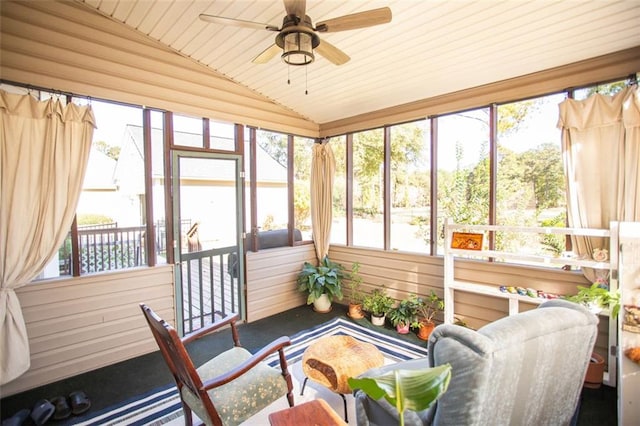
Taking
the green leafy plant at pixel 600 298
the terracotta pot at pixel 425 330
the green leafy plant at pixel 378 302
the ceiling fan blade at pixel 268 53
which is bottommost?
the terracotta pot at pixel 425 330

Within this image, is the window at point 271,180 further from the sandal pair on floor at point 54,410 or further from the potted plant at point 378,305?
the sandal pair on floor at point 54,410

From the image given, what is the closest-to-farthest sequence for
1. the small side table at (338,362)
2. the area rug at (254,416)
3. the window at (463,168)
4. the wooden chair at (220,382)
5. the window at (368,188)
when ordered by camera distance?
the wooden chair at (220,382) < the small side table at (338,362) < the area rug at (254,416) < the window at (463,168) < the window at (368,188)

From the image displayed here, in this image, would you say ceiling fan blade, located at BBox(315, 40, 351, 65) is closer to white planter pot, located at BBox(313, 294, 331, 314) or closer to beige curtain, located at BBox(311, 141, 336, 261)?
beige curtain, located at BBox(311, 141, 336, 261)

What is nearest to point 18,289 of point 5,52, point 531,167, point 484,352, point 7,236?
point 7,236

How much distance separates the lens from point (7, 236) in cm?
234

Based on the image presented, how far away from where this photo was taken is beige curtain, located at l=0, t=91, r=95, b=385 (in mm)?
2312

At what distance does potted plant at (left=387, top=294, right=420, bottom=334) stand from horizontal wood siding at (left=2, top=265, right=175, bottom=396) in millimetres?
2628

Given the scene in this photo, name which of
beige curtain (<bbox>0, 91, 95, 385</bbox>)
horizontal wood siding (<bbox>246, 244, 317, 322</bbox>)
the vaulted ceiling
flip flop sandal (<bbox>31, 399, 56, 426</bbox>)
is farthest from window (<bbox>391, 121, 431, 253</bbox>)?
flip flop sandal (<bbox>31, 399, 56, 426</bbox>)

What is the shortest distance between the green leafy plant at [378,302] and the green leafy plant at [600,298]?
74.5 inches

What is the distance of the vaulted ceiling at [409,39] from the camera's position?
86.6 inches

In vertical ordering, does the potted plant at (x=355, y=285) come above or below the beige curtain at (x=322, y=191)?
below

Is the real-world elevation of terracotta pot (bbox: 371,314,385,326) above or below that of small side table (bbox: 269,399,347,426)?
below

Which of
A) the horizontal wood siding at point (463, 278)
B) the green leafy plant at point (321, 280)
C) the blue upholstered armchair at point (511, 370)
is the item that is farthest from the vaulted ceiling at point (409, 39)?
the green leafy plant at point (321, 280)

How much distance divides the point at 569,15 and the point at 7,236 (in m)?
4.54
